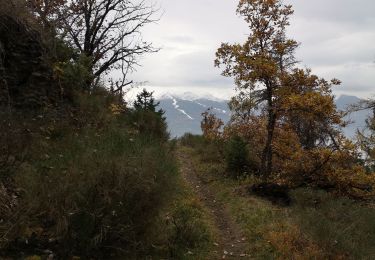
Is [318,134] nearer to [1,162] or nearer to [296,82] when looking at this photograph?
[296,82]

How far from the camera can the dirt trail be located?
411 inches

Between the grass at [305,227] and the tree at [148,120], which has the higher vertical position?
the tree at [148,120]

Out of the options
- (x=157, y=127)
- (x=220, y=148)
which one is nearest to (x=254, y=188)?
(x=157, y=127)

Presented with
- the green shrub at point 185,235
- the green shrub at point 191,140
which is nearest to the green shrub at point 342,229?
the green shrub at point 185,235

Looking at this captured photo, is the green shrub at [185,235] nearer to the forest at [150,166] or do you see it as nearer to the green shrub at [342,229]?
the forest at [150,166]

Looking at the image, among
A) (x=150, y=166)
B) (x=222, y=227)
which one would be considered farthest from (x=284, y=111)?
(x=150, y=166)

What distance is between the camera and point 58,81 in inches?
453

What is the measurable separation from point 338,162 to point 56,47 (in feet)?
38.0

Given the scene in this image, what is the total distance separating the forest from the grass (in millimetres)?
49

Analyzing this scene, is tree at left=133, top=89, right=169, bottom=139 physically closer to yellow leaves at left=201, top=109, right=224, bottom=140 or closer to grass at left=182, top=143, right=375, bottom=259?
grass at left=182, top=143, right=375, bottom=259

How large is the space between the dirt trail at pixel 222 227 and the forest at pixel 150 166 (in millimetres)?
61

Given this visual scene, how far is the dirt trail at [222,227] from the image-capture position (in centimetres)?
1045

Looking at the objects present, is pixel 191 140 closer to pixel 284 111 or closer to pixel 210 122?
pixel 210 122

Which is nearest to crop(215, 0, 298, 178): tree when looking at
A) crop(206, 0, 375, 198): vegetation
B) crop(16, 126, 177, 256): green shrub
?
crop(206, 0, 375, 198): vegetation
